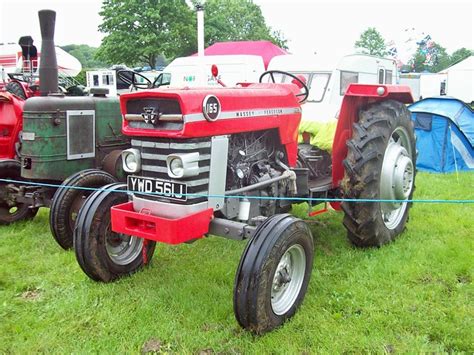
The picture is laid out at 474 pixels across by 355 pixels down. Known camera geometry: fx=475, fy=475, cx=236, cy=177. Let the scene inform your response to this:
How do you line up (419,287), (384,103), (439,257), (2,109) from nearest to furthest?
(419,287) < (439,257) < (384,103) < (2,109)

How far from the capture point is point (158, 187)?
318cm

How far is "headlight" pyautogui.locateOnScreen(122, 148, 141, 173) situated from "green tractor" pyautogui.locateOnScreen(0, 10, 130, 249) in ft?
4.67

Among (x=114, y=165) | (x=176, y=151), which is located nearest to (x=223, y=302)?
(x=176, y=151)

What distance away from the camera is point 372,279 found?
3770mm

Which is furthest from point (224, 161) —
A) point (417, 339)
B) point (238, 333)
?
point (417, 339)

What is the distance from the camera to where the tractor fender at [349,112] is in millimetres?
4277

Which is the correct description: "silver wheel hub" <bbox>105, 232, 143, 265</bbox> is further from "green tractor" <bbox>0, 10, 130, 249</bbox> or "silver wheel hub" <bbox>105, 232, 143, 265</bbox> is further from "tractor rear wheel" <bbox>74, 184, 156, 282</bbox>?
"green tractor" <bbox>0, 10, 130, 249</bbox>

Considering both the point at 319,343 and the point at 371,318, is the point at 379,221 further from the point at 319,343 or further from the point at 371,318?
the point at 319,343

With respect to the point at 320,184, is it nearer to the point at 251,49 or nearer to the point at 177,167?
the point at 177,167

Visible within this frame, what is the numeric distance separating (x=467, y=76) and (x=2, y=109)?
24736 mm

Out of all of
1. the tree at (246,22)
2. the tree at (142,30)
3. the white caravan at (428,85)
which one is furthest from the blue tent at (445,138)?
the tree at (246,22)

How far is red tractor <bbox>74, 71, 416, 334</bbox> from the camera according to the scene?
2.98 metres

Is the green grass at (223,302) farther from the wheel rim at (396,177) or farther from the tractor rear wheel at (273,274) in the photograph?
the wheel rim at (396,177)

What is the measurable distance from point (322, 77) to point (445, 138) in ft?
10.4
